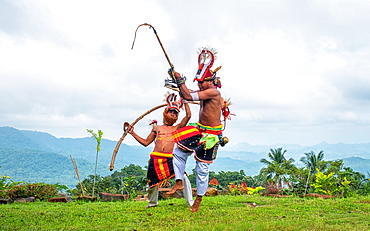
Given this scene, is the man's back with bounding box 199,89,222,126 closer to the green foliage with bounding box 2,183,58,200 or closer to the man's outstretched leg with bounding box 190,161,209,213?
the man's outstretched leg with bounding box 190,161,209,213

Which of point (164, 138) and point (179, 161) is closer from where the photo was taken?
point (179, 161)

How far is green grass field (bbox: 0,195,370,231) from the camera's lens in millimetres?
5133

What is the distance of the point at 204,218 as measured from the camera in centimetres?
582

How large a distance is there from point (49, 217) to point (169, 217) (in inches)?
74.9

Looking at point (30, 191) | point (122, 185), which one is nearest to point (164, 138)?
point (30, 191)

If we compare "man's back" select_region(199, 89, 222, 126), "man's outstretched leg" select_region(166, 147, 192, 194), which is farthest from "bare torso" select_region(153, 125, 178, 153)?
"man's back" select_region(199, 89, 222, 126)

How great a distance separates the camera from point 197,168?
648 cm

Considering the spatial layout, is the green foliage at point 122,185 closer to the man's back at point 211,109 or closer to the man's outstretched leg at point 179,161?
the man's outstretched leg at point 179,161

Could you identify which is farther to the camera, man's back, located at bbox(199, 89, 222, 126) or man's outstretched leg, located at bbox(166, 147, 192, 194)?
man's outstretched leg, located at bbox(166, 147, 192, 194)

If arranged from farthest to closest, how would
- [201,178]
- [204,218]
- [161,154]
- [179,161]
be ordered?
[161,154] < [179,161] < [201,178] < [204,218]

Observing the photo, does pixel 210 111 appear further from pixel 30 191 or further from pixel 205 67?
pixel 30 191

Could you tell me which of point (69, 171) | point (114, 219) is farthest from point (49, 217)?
point (69, 171)

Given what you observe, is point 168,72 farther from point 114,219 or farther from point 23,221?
point 23,221

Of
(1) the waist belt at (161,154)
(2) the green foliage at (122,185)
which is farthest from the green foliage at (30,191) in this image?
(1) the waist belt at (161,154)
